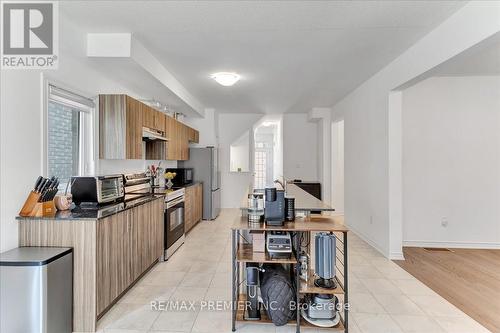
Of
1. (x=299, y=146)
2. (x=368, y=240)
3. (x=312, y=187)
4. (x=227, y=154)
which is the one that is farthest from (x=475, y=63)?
(x=227, y=154)

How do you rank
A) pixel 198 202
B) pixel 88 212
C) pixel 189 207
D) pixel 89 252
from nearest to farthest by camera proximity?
1. pixel 89 252
2. pixel 88 212
3. pixel 189 207
4. pixel 198 202

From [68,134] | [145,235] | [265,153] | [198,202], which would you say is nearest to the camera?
[68,134]

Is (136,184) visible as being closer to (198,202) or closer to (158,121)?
(158,121)

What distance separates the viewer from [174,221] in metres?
4.16

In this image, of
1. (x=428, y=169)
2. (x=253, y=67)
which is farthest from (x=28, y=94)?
(x=428, y=169)

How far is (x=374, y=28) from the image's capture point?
109 inches

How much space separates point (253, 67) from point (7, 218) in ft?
10.5

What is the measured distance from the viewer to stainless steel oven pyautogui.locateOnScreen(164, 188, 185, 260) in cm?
387

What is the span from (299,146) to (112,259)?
6.14 metres

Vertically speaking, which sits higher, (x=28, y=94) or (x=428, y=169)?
(x=28, y=94)

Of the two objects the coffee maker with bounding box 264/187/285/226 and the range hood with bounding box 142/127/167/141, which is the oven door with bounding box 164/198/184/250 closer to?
the range hood with bounding box 142/127/167/141

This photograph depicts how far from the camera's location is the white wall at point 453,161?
4.34 metres

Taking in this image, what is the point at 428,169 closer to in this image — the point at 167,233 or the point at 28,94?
the point at 167,233

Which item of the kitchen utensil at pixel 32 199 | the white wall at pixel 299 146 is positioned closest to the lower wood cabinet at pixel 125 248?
the kitchen utensil at pixel 32 199
